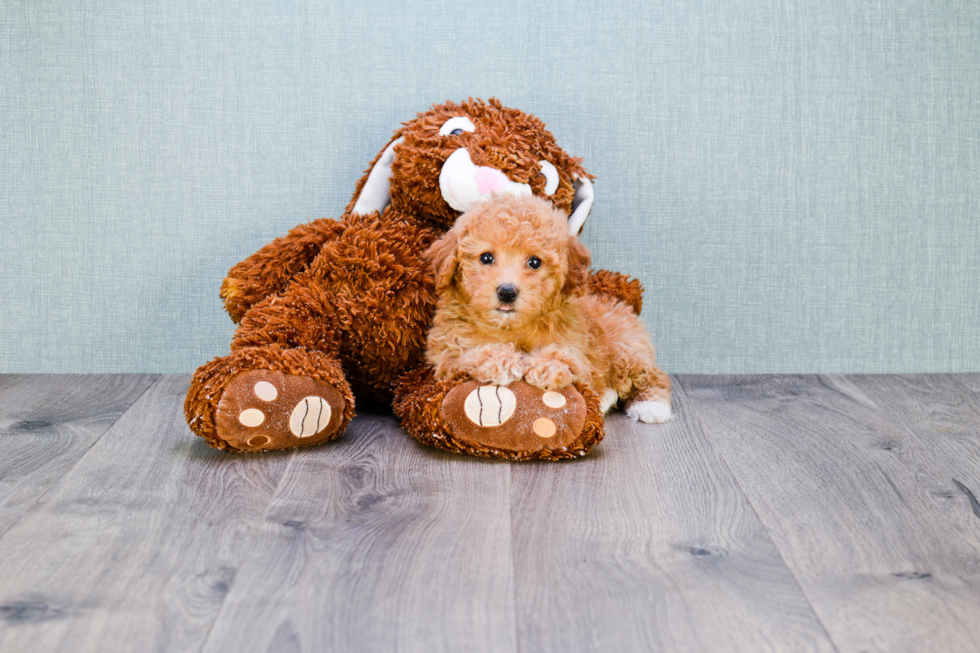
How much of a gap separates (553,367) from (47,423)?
0.81 meters

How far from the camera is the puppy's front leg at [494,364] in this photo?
1.17 m

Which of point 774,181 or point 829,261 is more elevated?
point 774,181

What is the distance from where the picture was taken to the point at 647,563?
867mm

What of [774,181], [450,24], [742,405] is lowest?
[742,405]

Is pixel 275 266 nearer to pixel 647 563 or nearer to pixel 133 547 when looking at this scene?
pixel 133 547

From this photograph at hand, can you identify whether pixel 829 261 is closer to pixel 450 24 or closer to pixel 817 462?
pixel 817 462

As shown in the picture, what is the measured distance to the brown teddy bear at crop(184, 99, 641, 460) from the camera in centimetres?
115

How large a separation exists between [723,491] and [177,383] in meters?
1.04

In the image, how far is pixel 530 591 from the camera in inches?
31.9

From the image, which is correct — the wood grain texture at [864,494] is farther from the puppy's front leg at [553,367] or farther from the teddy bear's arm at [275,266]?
the teddy bear's arm at [275,266]

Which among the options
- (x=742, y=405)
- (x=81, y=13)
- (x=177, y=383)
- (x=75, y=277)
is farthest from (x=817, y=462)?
(x=81, y=13)

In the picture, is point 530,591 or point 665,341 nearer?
point 530,591

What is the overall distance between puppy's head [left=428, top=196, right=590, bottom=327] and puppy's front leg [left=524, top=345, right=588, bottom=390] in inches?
2.2

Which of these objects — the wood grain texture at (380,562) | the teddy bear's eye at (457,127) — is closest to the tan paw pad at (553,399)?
the wood grain texture at (380,562)
